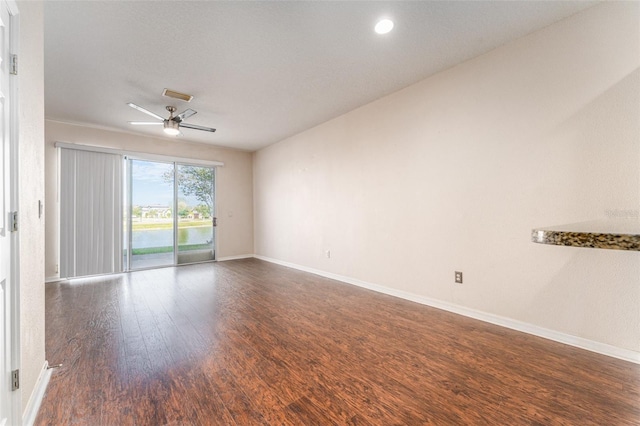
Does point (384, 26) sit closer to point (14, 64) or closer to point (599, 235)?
point (599, 235)

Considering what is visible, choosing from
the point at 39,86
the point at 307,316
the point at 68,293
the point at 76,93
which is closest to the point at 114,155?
the point at 76,93

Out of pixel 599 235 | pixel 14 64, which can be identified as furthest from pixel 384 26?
pixel 14 64

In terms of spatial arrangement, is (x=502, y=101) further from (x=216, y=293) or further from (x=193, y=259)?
(x=193, y=259)

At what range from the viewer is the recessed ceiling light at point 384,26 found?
2291mm

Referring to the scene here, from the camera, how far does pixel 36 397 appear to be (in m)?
1.58

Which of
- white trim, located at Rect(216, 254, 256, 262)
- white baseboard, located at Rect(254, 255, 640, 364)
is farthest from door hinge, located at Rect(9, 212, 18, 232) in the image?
white trim, located at Rect(216, 254, 256, 262)

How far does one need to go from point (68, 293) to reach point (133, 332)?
2.23 m

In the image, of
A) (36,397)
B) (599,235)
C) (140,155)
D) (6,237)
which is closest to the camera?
(6,237)

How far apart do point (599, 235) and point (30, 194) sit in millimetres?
3591

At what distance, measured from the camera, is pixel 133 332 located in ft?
8.41

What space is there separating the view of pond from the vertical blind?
37 cm

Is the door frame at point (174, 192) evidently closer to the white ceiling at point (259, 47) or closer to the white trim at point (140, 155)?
the white trim at point (140, 155)

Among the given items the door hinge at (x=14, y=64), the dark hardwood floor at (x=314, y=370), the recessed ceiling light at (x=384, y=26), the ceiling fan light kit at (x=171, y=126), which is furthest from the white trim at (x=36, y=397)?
the recessed ceiling light at (x=384, y=26)

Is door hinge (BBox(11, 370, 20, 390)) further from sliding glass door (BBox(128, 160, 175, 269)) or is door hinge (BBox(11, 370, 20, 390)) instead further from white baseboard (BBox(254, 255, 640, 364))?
sliding glass door (BBox(128, 160, 175, 269))
